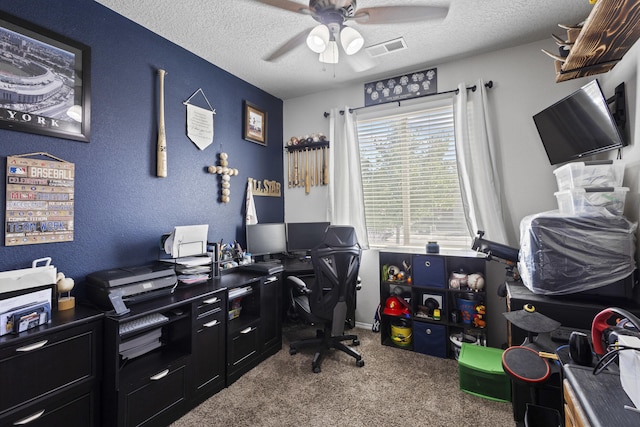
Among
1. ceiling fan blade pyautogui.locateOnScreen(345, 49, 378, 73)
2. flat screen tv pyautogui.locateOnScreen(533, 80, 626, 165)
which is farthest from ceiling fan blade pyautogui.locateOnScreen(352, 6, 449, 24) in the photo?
flat screen tv pyautogui.locateOnScreen(533, 80, 626, 165)

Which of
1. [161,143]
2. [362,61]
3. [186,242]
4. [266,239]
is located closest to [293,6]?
[362,61]

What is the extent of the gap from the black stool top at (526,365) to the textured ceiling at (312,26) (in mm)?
2227

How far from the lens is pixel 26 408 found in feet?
4.13

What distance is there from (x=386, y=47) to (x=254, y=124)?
161 centimetres

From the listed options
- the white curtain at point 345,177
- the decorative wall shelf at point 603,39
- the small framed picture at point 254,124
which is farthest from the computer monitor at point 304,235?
the decorative wall shelf at point 603,39

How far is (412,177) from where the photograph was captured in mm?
3053

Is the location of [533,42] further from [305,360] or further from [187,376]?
[187,376]

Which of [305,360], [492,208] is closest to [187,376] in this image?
[305,360]

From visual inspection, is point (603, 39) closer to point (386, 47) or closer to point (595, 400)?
point (386, 47)

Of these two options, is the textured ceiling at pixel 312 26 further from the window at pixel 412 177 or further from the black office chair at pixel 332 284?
the black office chair at pixel 332 284

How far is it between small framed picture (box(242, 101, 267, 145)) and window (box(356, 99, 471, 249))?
3.73 feet

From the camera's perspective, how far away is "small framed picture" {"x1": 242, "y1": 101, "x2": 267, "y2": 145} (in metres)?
3.14

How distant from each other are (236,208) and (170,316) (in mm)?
1385

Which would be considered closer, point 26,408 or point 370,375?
point 26,408
